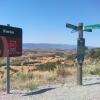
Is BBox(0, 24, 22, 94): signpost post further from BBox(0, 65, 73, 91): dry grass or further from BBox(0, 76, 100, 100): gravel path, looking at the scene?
BBox(0, 65, 73, 91): dry grass

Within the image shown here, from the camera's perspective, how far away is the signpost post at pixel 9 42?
16.0 meters

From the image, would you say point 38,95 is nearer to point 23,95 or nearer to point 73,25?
point 23,95

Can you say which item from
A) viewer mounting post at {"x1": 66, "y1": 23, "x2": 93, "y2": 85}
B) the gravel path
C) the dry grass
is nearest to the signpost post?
the gravel path

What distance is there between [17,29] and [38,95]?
3.13 m

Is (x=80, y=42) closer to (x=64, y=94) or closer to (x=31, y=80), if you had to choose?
(x=64, y=94)

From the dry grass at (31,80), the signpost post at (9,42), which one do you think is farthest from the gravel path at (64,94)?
the dry grass at (31,80)

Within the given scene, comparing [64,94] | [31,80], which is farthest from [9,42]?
[31,80]

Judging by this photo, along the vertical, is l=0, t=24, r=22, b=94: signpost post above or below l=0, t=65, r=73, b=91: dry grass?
above

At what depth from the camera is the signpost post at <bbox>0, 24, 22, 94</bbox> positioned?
16.0 metres

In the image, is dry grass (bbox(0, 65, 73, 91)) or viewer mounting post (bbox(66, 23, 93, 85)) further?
dry grass (bbox(0, 65, 73, 91))

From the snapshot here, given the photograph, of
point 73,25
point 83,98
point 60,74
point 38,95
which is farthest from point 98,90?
point 60,74

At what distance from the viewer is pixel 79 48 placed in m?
16.9

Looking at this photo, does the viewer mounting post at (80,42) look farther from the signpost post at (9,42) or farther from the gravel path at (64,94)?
the signpost post at (9,42)

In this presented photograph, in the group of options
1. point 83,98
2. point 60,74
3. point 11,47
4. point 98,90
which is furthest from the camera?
point 60,74
